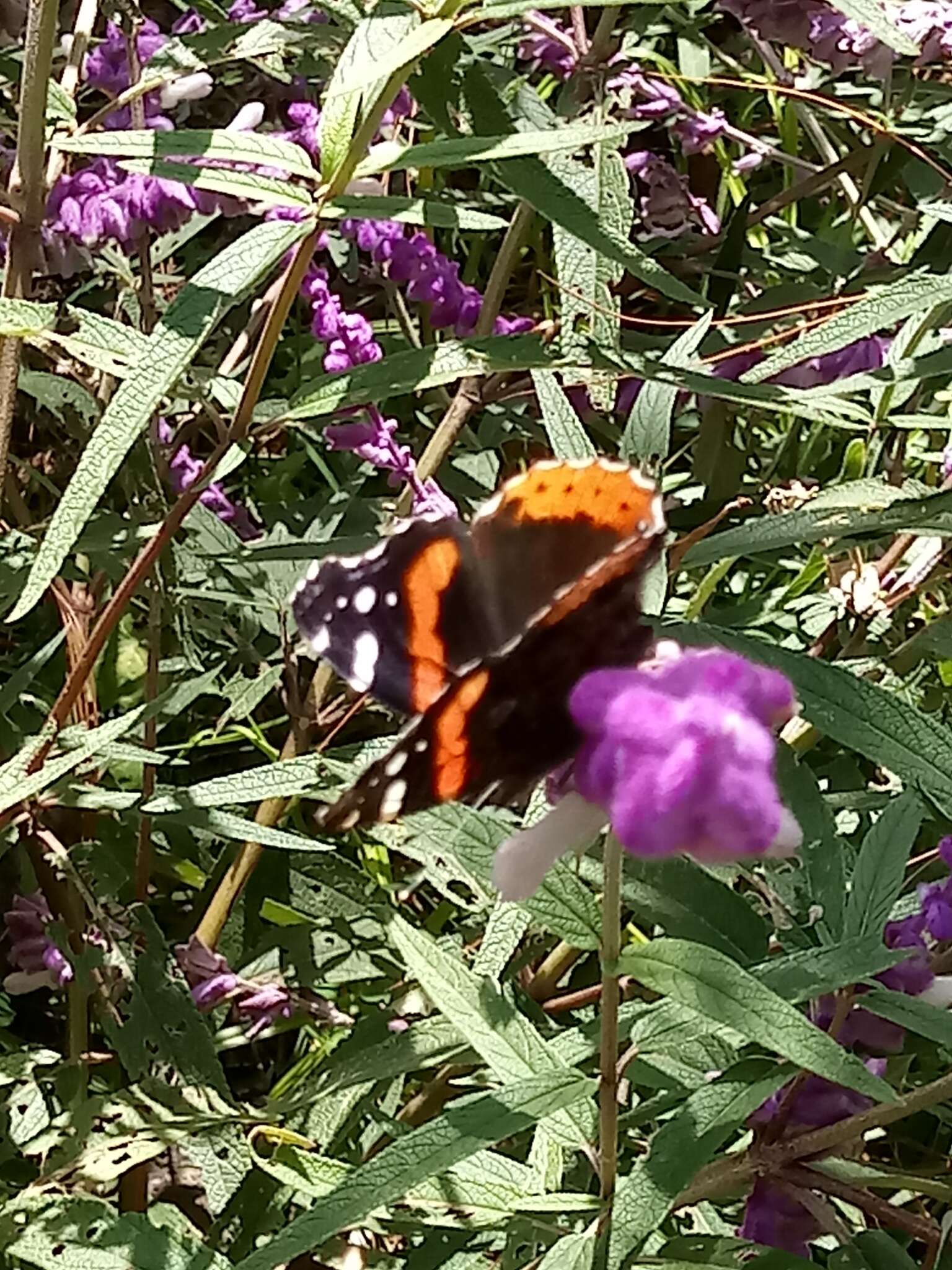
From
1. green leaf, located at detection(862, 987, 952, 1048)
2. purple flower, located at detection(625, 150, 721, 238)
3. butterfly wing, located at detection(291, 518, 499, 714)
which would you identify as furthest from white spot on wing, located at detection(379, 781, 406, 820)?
purple flower, located at detection(625, 150, 721, 238)

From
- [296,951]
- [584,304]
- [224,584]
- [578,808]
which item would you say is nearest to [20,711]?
[224,584]

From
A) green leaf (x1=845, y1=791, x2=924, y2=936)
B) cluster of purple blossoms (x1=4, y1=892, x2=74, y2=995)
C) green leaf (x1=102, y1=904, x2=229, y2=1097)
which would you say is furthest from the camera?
cluster of purple blossoms (x1=4, y1=892, x2=74, y2=995)

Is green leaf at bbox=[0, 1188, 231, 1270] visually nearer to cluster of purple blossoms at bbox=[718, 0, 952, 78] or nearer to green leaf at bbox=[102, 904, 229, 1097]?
green leaf at bbox=[102, 904, 229, 1097]

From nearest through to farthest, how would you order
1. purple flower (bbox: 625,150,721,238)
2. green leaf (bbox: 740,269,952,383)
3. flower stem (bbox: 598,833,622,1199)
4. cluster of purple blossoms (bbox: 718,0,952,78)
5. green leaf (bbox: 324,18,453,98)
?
1. flower stem (bbox: 598,833,622,1199)
2. green leaf (bbox: 324,18,453,98)
3. green leaf (bbox: 740,269,952,383)
4. cluster of purple blossoms (bbox: 718,0,952,78)
5. purple flower (bbox: 625,150,721,238)

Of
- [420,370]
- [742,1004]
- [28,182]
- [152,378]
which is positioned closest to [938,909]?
[742,1004]

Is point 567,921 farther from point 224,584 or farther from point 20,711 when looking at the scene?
point 20,711

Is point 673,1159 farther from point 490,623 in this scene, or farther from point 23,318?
point 23,318
